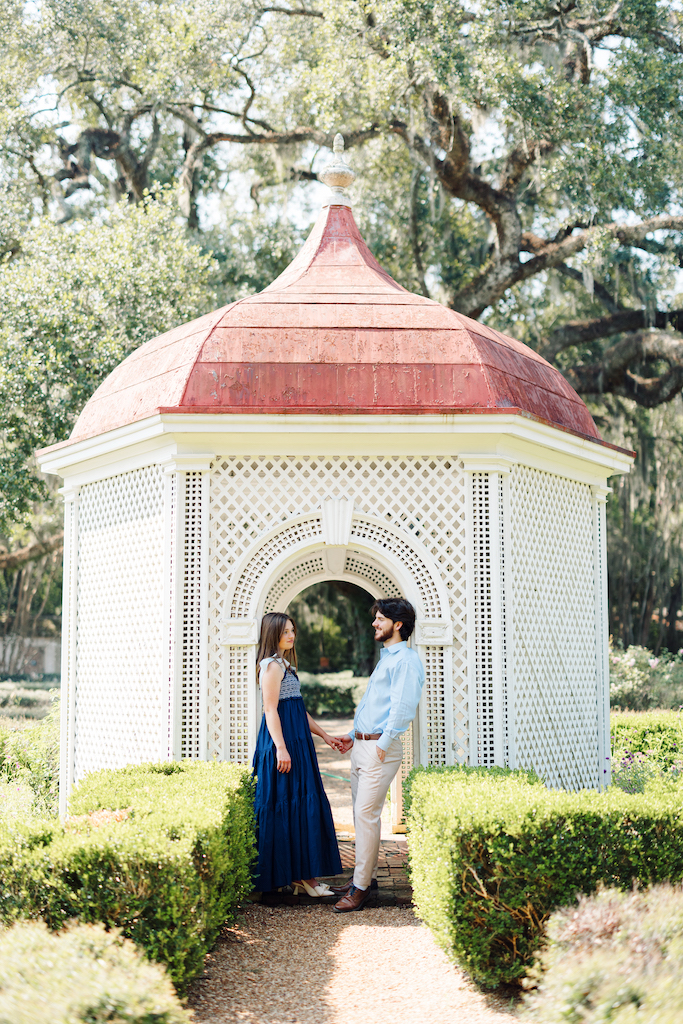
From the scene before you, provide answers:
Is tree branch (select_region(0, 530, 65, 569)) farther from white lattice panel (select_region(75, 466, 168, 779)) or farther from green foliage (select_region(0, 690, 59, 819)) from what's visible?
white lattice panel (select_region(75, 466, 168, 779))

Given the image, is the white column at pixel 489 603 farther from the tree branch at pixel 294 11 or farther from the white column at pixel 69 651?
the tree branch at pixel 294 11

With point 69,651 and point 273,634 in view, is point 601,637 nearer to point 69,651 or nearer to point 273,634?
point 273,634

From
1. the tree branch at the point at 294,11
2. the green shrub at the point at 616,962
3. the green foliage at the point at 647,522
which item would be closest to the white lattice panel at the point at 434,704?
the green shrub at the point at 616,962

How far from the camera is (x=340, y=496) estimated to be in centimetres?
711

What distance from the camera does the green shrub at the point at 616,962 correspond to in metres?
3.22

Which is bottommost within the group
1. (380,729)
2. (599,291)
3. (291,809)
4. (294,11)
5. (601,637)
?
(291,809)

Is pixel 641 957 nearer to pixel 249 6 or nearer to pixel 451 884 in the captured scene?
pixel 451 884

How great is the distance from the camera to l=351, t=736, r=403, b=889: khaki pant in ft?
20.0

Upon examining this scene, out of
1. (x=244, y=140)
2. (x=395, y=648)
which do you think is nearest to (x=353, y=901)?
(x=395, y=648)

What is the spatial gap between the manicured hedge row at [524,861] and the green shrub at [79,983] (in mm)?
1661

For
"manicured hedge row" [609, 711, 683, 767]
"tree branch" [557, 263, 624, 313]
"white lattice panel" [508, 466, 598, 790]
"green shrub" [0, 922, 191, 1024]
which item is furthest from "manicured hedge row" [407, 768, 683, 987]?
"tree branch" [557, 263, 624, 313]

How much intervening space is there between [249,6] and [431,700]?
1459 centimetres

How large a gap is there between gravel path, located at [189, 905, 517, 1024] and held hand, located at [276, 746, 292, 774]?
1.03 meters

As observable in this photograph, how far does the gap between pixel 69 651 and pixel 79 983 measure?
17.2ft
